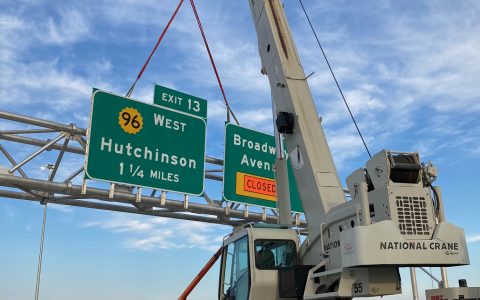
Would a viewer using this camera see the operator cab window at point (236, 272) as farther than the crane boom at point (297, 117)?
No

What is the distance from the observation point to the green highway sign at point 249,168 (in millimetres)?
12930

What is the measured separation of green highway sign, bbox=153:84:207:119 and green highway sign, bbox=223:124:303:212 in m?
0.96

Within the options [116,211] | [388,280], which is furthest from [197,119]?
[388,280]

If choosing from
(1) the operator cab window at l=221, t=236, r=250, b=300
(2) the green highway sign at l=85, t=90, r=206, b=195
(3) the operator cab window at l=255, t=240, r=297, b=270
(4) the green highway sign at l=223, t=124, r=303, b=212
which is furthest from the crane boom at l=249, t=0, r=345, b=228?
(4) the green highway sign at l=223, t=124, r=303, b=212

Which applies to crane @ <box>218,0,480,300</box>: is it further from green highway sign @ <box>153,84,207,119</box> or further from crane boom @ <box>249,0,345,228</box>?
green highway sign @ <box>153,84,207,119</box>

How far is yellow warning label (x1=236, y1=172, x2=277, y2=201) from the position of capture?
13.0 metres

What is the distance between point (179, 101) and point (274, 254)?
254 inches

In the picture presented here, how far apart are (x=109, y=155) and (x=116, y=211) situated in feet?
6.48

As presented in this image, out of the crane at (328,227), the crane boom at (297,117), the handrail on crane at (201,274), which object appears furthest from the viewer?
the handrail on crane at (201,274)

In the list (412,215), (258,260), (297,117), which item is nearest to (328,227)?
(258,260)

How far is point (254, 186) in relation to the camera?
43.7ft

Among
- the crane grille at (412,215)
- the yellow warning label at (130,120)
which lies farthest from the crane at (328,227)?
the yellow warning label at (130,120)

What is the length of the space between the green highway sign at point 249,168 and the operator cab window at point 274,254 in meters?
5.63

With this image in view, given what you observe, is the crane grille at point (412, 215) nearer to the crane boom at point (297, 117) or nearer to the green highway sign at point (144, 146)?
the crane boom at point (297, 117)
